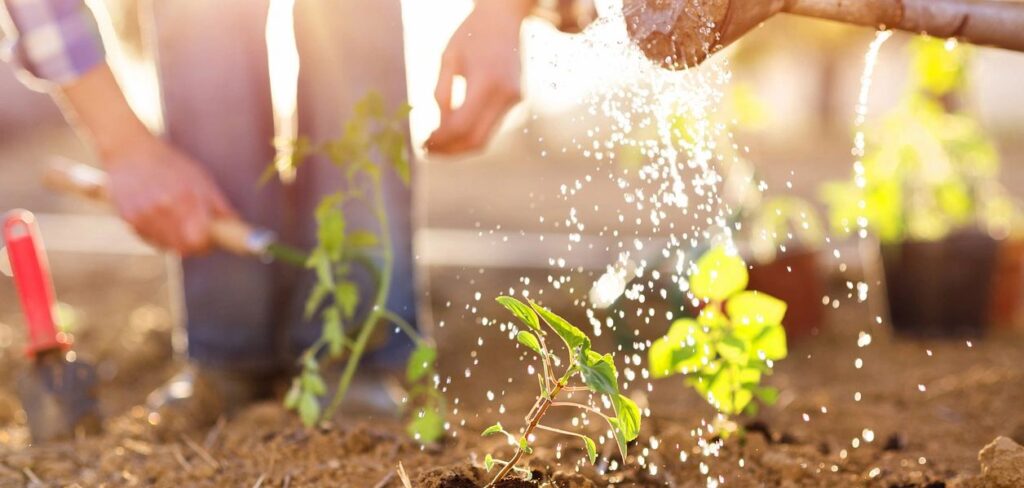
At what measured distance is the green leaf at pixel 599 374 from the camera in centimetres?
106

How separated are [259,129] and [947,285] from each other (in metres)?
1.81

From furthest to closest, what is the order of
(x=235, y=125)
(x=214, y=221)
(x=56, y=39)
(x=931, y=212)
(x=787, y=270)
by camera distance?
(x=931, y=212) < (x=787, y=270) < (x=235, y=125) < (x=214, y=221) < (x=56, y=39)

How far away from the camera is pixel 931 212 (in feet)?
9.29

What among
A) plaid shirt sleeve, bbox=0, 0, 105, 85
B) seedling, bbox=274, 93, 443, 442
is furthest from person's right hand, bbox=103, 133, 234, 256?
seedling, bbox=274, 93, 443, 442

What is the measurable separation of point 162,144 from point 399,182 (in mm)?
449

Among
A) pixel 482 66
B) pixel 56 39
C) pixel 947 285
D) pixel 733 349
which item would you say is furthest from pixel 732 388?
pixel 947 285

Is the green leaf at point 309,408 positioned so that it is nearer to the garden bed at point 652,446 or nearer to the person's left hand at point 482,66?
the garden bed at point 652,446

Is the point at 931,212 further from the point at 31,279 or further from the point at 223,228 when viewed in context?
the point at 31,279

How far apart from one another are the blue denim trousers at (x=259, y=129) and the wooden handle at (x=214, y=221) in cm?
12

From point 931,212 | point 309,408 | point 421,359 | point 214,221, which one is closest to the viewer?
point 421,359

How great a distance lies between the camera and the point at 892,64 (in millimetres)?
11508

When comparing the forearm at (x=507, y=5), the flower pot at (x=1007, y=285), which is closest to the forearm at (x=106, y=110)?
the forearm at (x=507, y=5)

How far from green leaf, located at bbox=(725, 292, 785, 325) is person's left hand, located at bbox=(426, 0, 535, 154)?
20.2 inches

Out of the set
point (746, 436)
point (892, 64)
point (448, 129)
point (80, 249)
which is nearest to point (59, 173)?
point (448, 129)
